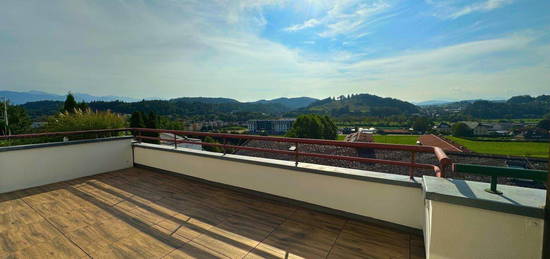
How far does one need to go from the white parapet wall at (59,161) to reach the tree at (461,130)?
14.6 meters

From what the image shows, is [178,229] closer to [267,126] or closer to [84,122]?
[84,122]

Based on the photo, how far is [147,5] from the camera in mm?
5348

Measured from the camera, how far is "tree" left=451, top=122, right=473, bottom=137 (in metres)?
11.3

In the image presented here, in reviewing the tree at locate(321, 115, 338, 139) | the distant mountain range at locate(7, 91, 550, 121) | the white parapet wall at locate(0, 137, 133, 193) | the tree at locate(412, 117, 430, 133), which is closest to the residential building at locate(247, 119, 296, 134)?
the distant mountain range at locate(7, 91, 550, 121)

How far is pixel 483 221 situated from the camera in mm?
1234

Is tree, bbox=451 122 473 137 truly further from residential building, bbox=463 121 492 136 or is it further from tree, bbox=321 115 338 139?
tree, bbox=321 115 338 139

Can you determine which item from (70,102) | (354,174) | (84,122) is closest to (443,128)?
(354,174)

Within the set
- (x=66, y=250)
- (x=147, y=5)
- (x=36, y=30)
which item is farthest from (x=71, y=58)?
(x=66, y=250)

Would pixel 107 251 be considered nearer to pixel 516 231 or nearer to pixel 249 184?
pixel 249 184

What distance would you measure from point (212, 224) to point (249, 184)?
2.76ft

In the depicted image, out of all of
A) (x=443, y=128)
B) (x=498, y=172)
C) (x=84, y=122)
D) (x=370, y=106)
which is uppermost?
(x=370, y=106)

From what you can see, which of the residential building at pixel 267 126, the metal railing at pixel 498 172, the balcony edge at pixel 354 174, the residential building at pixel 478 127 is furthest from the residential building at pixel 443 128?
the residential building at pixel 267 126

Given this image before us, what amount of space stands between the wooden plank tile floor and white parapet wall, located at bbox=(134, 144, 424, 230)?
0.15 metres

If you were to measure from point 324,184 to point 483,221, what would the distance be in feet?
4.51
